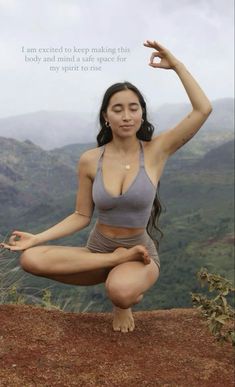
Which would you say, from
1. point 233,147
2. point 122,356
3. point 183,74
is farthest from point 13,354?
point 233,147

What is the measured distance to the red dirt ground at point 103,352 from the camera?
3.07 metres

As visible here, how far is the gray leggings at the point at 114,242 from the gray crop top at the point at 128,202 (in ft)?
0.37

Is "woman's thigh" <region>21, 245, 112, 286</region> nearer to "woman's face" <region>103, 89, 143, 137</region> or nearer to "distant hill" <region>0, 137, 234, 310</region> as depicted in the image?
"woman's face" <region>103, 89, 143, 137</region>

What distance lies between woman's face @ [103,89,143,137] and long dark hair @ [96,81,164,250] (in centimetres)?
4

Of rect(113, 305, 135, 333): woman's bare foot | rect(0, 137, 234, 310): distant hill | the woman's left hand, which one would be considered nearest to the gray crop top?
the woman's left hand

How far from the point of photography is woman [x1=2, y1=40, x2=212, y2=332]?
3.39 metres

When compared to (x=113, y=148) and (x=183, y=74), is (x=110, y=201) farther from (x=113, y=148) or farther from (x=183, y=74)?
(x=183, y=74)

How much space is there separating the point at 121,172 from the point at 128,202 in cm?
24

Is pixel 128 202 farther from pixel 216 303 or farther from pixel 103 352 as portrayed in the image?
pixel 103 352

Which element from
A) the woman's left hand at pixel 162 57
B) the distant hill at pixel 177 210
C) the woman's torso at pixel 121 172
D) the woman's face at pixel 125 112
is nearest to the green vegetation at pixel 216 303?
the woman's torso at pixel 121 172

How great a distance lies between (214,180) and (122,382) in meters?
144

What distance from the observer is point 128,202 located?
339 cm

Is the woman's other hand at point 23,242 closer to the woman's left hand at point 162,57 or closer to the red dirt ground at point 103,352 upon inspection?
the red dirt ground at point 103,352

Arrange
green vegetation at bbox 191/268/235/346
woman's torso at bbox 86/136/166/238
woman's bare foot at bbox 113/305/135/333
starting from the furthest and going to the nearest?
woman's bare foot at bbox 113/305/135/333, woman's torso at bbox 86/136/166/238, green vegetation at bbox 191/268/235/346
